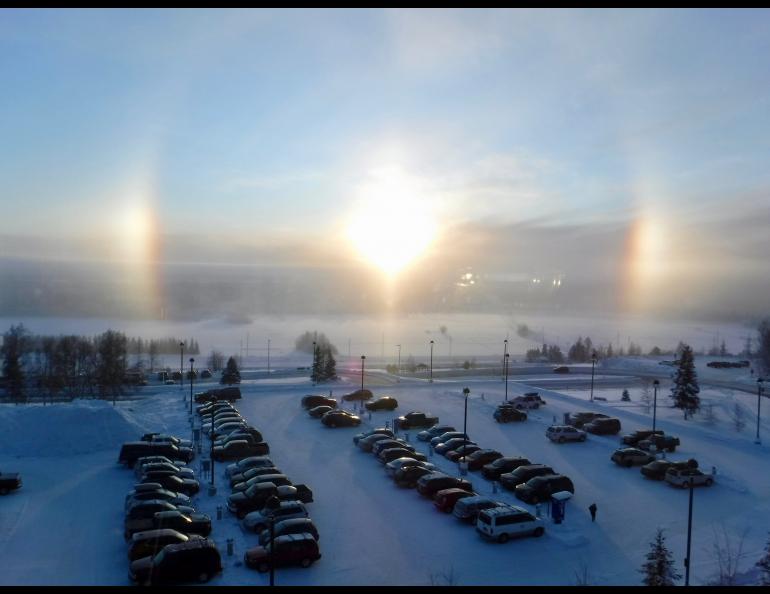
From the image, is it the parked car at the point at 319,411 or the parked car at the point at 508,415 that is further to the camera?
the parked car at the point at 319,411

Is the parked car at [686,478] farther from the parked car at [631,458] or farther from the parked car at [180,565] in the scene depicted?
the parked car at [180,565]

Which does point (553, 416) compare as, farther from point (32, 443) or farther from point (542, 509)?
point (32, 443)

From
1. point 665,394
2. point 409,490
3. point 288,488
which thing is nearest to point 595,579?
point 409,490

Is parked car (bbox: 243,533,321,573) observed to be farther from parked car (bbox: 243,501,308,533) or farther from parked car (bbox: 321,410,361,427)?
parked car (bbox: 321,410,361,427)

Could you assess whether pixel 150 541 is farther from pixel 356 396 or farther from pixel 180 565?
pixel 356 396

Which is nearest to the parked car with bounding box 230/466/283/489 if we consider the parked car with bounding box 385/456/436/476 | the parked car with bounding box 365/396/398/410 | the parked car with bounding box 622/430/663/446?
the parked car with bounding box 385/456/436/476

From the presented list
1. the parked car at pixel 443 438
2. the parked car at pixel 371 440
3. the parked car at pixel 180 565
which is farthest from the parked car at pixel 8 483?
the parked car at pixel 443 438
